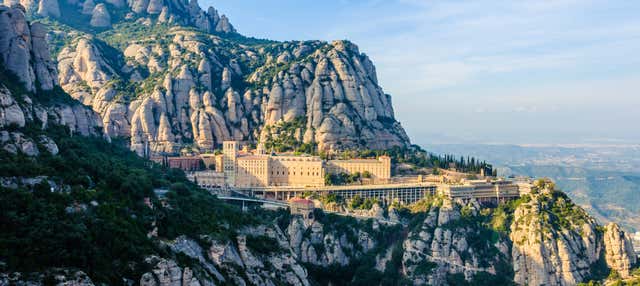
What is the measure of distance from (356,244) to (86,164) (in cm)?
5661

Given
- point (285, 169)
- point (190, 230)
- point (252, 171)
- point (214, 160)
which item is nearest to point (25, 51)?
point (190, 230)

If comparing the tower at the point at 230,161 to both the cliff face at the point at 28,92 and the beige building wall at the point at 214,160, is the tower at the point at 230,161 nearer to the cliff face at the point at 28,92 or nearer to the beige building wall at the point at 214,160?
the beige building wall at the point at 214,160

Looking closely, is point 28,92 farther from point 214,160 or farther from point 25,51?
point 214,160

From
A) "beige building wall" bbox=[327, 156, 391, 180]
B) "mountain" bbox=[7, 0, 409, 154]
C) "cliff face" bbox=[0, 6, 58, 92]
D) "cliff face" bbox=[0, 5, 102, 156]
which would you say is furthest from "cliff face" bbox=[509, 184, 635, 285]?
"cliff face" bbox=[0, 6, 58, 92]

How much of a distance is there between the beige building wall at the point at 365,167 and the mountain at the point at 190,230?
42.4ft

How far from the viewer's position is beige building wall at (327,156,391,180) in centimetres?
14450

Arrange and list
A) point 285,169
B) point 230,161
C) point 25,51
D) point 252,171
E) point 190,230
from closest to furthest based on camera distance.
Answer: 1. point 190,230
2. point 25,51
3. point 252,171
4. point 285,169
5. point 230,161

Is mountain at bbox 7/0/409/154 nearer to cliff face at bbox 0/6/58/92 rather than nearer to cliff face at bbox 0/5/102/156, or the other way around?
cliff face at bbox 0/5/102/156

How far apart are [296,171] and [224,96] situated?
41229mm

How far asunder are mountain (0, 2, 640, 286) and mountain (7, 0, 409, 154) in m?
40.6

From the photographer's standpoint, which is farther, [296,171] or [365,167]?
[365,167]

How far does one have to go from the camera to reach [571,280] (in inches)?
4520

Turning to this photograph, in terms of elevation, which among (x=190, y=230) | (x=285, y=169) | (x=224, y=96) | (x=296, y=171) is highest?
(x=224, y=96)

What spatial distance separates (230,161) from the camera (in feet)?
481
